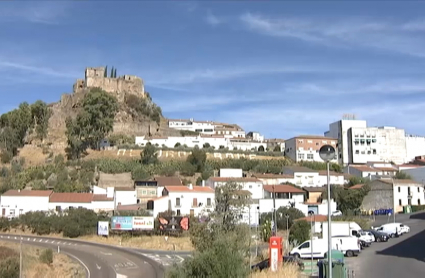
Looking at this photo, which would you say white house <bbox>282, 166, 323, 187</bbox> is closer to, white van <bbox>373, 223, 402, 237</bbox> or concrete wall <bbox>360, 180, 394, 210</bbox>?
concrete wall <bbox>360, 180, 394, 210</bbox>

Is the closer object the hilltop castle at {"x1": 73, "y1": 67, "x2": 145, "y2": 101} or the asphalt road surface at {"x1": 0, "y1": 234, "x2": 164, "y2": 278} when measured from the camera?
the asphalt road surface at {"x1": 0, "y1": 234, "x2": 164, "y2": 278}

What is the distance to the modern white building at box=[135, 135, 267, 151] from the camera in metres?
102

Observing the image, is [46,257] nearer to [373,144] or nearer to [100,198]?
[100,198]

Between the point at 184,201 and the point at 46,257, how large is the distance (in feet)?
81.4

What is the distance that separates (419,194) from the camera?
72625mm

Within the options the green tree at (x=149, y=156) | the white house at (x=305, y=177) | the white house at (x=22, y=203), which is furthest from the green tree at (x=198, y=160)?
the white house at (x=22, y=203)

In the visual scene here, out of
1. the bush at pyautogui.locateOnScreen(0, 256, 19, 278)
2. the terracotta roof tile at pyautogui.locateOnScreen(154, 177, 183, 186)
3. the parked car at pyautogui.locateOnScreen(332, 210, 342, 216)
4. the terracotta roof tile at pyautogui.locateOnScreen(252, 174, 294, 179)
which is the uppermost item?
the terracotta roof tile at pyautogui.locateOnScreen(252, 174, 294, 179)

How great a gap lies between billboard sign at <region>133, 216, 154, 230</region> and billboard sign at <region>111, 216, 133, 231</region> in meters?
0.45

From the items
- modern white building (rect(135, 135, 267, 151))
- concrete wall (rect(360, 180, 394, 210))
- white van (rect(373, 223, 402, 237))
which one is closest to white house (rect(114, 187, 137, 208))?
modern white building (rect(135, 135, 267, 151))

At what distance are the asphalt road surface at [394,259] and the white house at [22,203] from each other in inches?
1731

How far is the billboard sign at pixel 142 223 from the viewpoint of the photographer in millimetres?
55688

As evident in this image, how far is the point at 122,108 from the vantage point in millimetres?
119000

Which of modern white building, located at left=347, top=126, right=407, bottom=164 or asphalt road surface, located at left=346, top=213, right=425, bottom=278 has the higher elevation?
modern white building, located at left=347, top=126, right=407, bottom=164

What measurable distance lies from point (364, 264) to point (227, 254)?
15355 millimetres
